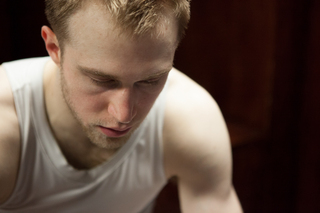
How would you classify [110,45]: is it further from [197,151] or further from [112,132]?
[197,151]

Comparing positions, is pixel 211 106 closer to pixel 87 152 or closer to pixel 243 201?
pixel 87 152

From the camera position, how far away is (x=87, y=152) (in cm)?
82

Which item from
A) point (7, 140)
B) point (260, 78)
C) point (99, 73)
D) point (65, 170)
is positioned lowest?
point (260, 78)

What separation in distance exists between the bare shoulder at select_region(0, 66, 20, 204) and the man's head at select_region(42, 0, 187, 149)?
102mm

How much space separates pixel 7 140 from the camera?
71cm

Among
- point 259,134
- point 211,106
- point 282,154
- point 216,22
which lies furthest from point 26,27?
point 282,154

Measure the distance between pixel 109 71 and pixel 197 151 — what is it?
1.03 feet

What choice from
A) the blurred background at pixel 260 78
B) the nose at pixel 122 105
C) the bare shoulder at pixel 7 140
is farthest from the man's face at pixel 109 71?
the blurred background at pixel 260 78

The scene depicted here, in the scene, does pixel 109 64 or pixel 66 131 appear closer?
pixel 109 64

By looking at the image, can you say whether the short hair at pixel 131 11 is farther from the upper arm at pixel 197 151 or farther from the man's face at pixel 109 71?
the upper arm at pixel 197 151

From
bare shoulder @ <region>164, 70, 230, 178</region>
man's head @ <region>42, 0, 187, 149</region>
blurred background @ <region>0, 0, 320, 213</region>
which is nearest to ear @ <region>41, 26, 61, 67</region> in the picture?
man's head @ <region>42, 0, 187, 149</region>

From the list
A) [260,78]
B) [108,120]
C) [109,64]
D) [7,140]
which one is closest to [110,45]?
Result: [109,64]

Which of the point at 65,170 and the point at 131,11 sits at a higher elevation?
the point at 131,11

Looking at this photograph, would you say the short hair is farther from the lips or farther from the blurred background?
the blurred background
